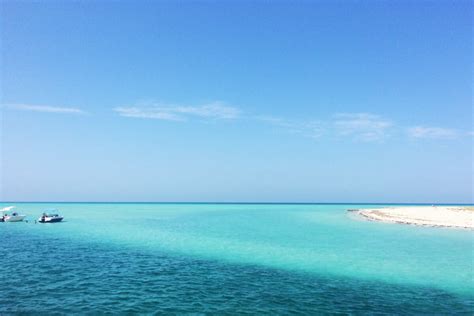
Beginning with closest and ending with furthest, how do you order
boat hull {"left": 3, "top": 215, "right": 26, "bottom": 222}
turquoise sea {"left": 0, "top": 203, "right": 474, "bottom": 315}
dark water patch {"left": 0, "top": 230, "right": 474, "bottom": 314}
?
dark water patch {"left": 0, "top": 230, "right": 474, "bottom": 314}, turquoise sea {"left": 0, "top": 203, "right": 474, "bottom": 315}, boat hull {"left": 3, "top": 215, "right": 26, "bottom": 222}

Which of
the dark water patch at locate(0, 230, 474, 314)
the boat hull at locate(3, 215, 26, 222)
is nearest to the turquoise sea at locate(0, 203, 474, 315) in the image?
the dark water patch at locate(0, 230, 474, 314)

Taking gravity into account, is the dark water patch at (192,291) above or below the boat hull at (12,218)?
above

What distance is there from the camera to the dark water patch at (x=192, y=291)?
57.0 feet

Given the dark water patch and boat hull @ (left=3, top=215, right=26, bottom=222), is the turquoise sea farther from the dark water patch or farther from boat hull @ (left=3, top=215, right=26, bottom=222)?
boat hull @ (left=3, top=215, right=26, bottom=222)

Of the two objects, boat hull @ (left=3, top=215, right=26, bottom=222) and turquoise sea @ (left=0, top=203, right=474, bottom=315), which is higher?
turquoise sea @ (left=0, top=203, right=474, bottom=315)

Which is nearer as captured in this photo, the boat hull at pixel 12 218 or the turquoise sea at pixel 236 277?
the turquoise sea at pixel 236 277

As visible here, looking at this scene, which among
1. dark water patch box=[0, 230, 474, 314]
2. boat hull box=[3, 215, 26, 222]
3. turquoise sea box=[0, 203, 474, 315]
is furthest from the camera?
boat hull box=[3, 215, 26, 222]

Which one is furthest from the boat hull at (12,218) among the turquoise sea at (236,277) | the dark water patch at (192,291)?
the dark water patch at (192,291)

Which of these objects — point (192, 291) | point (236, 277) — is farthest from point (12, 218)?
point (192, 291)

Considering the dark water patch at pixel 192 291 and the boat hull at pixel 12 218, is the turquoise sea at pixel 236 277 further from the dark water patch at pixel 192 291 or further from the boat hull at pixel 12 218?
the boat hull at pixel 12 218

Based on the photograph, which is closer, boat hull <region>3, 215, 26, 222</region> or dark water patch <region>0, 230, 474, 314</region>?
dark water patch <region>0, 230, 474, 314</region>

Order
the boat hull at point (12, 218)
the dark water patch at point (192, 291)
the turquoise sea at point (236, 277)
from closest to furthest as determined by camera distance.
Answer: the dark water patch at point (192, 291)
the turquoise sea at point (236, 277)
the boat hull at point (12, 218)

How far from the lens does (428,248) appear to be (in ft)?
119

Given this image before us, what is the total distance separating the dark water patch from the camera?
1738 cm
